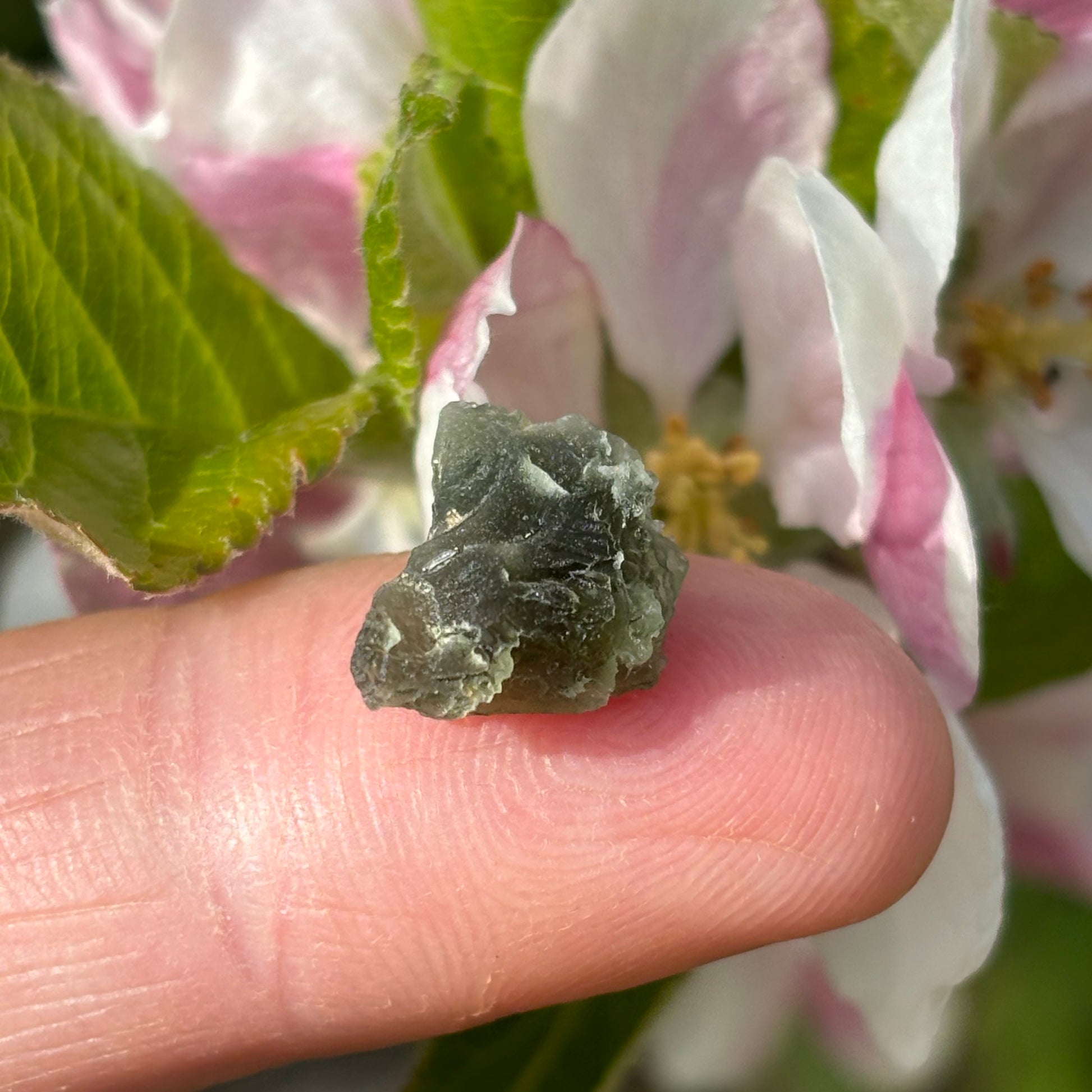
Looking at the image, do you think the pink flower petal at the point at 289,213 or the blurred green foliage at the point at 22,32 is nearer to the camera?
the pink flower petal at the point at 289,213

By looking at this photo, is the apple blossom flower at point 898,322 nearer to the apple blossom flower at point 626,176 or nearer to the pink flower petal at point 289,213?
the apple blossom flower at point 626,176

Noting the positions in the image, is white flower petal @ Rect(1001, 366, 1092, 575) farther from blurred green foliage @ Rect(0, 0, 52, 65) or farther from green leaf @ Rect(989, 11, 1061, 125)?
blurred green foliage @ Rect(0, 0, 52, 65)

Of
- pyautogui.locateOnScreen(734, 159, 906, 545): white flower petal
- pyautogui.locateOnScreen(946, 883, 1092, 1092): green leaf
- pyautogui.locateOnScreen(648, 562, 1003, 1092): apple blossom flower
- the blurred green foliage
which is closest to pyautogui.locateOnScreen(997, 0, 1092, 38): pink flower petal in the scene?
pyautogui.locateOnScreen(734, 159, 906, 545): white flower petal

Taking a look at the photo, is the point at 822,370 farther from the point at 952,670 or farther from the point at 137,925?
the point at 137,925

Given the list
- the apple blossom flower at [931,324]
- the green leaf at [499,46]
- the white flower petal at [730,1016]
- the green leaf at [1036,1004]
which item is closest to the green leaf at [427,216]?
A: the green leaf at [499,46]

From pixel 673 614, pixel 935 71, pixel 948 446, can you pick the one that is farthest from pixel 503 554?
pixel 948 446

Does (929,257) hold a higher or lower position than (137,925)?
higher
